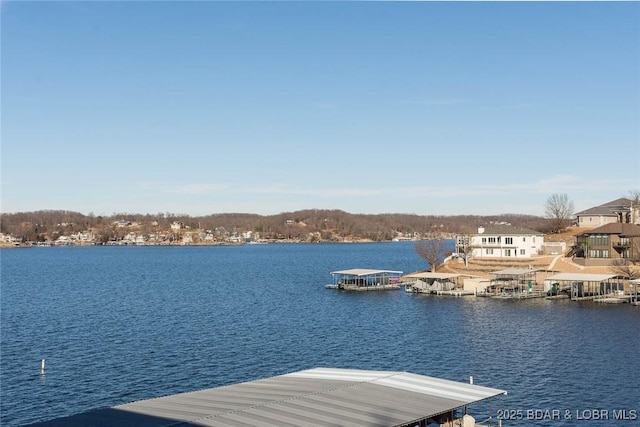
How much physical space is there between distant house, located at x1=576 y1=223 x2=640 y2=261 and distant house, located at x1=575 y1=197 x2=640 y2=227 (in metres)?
24.1

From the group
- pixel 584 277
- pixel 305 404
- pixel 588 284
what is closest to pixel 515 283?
pixel 588 284

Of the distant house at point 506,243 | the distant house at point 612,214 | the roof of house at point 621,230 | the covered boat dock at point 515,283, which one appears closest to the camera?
the covered boat dock at point 515,283

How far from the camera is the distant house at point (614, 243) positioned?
108 m

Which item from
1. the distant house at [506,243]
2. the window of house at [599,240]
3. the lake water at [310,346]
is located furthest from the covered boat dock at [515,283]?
the distant house at [506,243]

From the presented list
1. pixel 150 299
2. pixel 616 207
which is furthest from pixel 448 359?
pixel 616 207

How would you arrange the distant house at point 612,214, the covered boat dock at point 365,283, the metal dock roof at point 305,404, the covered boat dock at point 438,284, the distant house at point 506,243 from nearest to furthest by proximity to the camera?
the metal dock roof at point 305,404 → the covered boat dock at point 438,284 → the covered boat dock at point 365,283 → the distant house at point 506,243 → the distant house at point 612,214

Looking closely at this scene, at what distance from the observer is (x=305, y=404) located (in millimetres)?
26531

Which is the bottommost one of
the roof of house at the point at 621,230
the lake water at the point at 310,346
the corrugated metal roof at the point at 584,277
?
the lake water at the point at 310,346

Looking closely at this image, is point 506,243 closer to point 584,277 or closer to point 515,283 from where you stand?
point 515,283

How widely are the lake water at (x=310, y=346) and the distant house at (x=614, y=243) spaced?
70.8 ft

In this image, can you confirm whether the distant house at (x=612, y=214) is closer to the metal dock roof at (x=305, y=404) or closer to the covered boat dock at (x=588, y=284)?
the covered boat dock at (x=588, y=284)

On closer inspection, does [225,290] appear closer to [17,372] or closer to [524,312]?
[524,312]

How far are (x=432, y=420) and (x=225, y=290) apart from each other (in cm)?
9617

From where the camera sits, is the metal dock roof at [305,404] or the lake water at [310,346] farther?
the lake water at [310,346]
